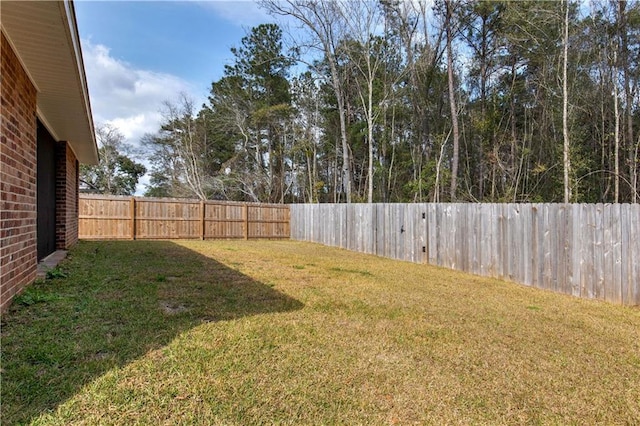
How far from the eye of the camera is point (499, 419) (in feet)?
6.52

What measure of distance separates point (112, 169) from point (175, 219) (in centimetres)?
1531

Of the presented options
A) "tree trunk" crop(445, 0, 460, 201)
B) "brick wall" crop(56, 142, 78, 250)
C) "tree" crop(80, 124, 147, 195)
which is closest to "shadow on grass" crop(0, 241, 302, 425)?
"brick wall" crop(56, 142, 78, 250)

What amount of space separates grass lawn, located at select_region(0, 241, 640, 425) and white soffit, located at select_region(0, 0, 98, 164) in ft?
7.72

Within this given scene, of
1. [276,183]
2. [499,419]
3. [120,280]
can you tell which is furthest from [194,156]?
[499,419]

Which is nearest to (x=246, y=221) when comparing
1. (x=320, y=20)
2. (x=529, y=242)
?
(x=320, y=20)

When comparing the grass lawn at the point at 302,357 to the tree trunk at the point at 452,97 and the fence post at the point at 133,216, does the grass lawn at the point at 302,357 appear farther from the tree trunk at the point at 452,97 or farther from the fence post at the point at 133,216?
the tree trunk at the point at 452,97

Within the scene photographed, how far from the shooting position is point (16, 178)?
332 cm

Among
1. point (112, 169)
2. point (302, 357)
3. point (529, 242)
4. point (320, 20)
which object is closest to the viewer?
point (302, 357)

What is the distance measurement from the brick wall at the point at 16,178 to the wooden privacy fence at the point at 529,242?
274 inches

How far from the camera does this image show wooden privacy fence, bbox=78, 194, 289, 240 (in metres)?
11.7

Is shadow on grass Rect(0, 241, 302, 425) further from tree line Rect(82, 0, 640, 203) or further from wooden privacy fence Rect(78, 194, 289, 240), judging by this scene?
tree line Rect(82, 0, 640, 203)

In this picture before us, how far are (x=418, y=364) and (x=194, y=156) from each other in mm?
21855

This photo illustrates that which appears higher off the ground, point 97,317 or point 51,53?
point 51,53

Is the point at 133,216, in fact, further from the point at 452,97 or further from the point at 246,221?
the point at 452,97
